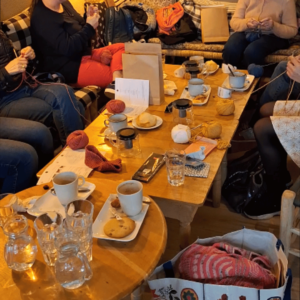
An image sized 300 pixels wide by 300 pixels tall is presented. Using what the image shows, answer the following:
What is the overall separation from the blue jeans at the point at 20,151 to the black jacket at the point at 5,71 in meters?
0.23

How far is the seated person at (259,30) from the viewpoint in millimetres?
3025

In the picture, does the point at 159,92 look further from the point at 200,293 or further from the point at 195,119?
the point at 200,293

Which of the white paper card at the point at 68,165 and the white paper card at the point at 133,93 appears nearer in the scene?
the white paper card at the point at 68,165

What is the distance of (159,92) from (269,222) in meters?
0.89

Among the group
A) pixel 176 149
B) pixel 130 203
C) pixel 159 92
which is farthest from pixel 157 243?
pixel 159 92

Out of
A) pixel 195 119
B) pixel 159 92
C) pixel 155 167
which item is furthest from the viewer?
pixel 159 92

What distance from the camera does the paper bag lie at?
1835 millimetres

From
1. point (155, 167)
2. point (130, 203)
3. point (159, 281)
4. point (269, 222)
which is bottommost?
point (269, 222)

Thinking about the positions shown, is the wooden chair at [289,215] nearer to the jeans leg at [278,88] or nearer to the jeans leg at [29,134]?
the jeans leg at [278,88]

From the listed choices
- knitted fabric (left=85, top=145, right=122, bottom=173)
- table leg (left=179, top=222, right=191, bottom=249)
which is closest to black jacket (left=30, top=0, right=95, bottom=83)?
knitted fabric (left=85, top=145, right=122, bottom=173)

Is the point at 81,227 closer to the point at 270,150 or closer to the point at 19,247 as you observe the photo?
the point at 19,247

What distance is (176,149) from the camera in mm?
1551

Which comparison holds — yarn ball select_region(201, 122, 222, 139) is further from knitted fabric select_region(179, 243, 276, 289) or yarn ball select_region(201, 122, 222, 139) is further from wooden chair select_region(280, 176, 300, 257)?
knitted fabric select_region(179, 243, 276, 289)

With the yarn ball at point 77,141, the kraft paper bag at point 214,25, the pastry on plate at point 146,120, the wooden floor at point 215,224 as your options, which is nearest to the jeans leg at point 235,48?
the kraft paper bag at point 214,25
